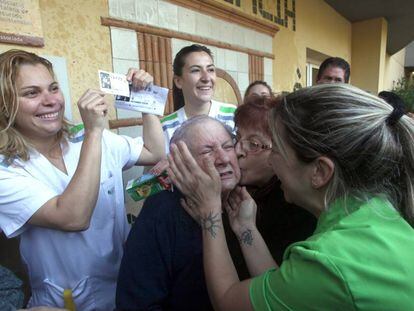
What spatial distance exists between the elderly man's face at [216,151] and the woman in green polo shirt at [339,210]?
0.27m

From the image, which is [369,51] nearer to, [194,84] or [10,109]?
[194,84]

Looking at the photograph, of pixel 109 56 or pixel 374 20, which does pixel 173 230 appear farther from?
pixel 374 20

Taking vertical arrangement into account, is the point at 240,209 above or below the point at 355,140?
below

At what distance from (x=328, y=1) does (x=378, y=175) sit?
25.8 ft

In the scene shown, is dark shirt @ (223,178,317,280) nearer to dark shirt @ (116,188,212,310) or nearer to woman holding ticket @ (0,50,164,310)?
dark shirt @ (116,188,212,310)

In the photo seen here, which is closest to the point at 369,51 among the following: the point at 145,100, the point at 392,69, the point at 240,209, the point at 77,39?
the point at 392,69

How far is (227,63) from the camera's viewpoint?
4254 mm

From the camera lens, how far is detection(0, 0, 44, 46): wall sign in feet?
6.61

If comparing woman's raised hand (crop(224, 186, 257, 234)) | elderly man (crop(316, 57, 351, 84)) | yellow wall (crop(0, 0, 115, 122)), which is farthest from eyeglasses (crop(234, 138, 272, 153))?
elderly man (crop(316, 57, 351, 84))

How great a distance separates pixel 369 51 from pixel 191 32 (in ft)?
25.7

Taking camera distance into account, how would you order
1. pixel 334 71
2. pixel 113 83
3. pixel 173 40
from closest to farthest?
pixel 113 83
pixel 334 71
pixel 173 40

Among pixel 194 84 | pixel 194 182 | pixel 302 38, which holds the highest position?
pixel 302 38

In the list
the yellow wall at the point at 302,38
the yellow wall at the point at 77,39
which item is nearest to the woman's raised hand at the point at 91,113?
the yellow wall at the point at 77,39

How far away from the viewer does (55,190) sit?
1397mm
